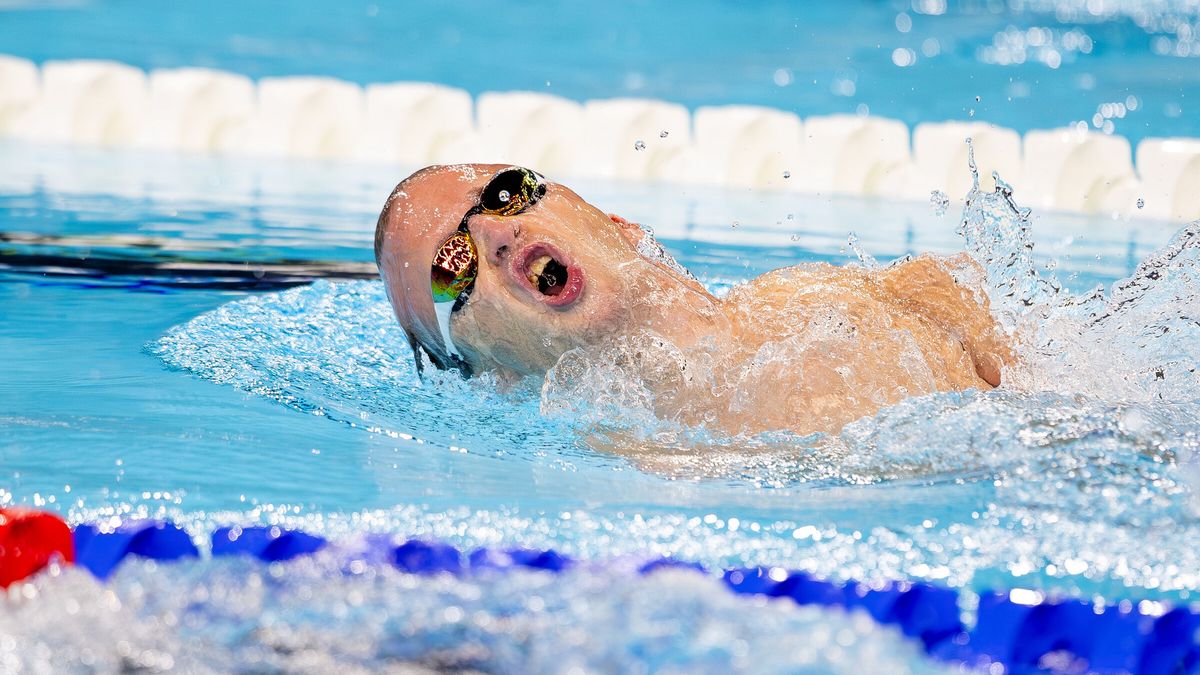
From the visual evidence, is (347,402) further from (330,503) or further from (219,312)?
(219,312)

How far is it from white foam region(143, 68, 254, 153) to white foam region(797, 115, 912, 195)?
156 inches

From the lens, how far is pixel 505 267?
1713 millimetres

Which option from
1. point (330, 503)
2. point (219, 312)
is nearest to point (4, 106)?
point (219, 312)

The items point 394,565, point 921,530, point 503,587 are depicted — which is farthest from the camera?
point 921,530

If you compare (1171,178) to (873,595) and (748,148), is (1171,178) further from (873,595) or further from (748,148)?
(873,595)

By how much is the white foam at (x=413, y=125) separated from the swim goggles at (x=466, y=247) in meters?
6.38

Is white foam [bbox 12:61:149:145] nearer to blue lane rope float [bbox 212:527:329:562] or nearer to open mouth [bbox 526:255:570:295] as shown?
open mouth [bbox 526:255:570:295]

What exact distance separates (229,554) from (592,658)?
20.1 inches

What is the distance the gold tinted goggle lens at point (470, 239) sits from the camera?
1.70 m

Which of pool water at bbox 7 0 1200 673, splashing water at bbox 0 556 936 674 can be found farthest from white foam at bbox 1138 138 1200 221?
splashing water at bbox 0 556 936 674

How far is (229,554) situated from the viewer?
1322mm

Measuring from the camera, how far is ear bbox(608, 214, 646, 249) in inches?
74.8

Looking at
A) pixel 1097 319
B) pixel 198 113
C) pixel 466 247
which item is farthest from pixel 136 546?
pixel 198 113

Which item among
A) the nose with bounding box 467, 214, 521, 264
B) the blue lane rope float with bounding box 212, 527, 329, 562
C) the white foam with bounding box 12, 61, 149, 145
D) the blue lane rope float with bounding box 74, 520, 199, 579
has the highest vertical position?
the white foam with bounding box 12, 61, 149, 145
